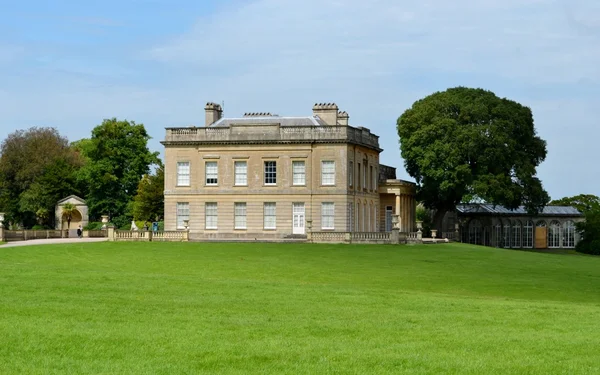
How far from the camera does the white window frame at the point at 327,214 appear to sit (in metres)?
59.7

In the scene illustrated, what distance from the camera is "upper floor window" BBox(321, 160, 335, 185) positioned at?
195ft

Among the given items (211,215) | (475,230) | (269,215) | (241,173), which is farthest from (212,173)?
(475,230)

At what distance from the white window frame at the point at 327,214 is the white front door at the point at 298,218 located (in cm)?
128

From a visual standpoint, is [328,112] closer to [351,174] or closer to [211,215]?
[351,174]

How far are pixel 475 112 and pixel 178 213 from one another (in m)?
21.6

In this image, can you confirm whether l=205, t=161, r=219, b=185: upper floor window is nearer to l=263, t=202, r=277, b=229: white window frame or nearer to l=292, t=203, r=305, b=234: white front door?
l=263, t=202, r=277, b=229: white window frame

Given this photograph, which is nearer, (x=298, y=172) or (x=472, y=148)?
(x=298, y=172)

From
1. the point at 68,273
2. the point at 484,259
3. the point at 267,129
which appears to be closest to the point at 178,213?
the point at 267,129

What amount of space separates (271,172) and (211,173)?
12.8ft

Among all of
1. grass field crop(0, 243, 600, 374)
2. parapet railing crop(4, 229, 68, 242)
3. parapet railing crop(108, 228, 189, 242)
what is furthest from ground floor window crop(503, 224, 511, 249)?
grass field crop(0, 243, 600, 374)

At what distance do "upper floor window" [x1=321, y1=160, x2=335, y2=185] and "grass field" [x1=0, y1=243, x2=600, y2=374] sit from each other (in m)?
28.1

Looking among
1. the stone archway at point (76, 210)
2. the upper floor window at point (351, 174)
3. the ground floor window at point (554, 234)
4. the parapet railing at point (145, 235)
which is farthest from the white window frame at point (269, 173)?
the ground floor window at point (554, 234)

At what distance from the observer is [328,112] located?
62.8 m

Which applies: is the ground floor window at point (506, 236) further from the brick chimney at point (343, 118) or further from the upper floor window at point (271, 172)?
the upper floor window at point (271, 172)
